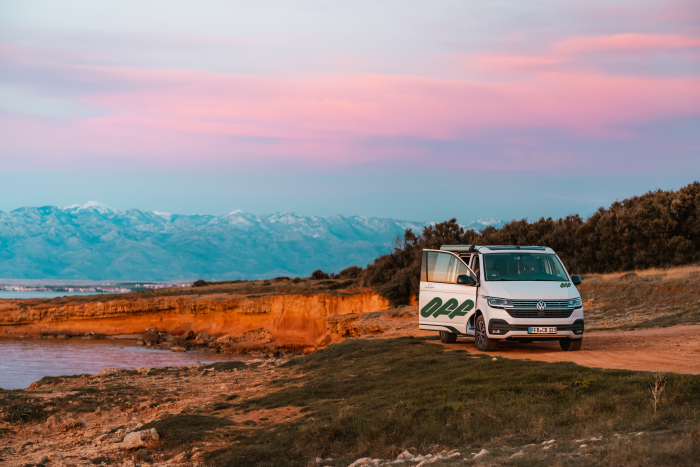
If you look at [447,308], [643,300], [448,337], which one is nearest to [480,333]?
[447,308]

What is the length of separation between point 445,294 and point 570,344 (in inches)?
135

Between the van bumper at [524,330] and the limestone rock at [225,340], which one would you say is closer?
the van bumper at [524,330]

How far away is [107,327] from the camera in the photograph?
6250 cm

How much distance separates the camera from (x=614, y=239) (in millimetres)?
43031

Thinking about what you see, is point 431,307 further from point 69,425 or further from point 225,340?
point 225,340

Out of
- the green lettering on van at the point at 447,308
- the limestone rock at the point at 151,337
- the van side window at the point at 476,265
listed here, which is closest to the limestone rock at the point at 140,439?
the green lettering on van at the point at 447,308

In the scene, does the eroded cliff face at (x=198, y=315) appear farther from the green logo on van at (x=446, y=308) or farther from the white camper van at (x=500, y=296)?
the white camper van at (x=500, y=296)

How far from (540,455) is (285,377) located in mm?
12921

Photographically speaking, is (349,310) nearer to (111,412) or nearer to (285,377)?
(285,377)

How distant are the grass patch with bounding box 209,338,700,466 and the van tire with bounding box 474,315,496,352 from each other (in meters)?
1.14

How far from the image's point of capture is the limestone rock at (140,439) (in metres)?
11.5

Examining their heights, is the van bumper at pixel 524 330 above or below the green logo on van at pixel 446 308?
below

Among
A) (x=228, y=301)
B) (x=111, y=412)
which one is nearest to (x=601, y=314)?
(x=111, y=412)

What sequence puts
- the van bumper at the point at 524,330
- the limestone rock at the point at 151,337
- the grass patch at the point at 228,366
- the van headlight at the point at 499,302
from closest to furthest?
the van bumper at the point at 524,330, the van headlight at the point at 499,302, the grass patch at the point at 228,366, the limestone rock at the point at 151,337
